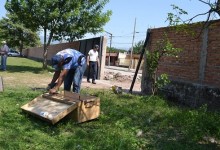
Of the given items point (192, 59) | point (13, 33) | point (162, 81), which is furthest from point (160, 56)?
point (13, 33)

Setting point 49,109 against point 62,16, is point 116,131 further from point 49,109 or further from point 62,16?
point 62,16

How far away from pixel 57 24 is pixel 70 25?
79 cm

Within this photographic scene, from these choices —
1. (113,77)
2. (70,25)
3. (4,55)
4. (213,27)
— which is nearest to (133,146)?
(213,27)

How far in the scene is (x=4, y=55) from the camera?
61.6ft

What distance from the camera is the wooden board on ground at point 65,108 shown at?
6531 mm

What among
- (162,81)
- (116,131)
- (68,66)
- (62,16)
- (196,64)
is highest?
(62,16)

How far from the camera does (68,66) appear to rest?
7.61 meters

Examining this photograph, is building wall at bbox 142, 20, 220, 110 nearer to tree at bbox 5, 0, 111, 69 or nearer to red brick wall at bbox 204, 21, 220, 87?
red brick wall at bbox 204, 21, 220, 87

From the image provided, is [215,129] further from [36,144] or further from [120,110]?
A: [36,144]

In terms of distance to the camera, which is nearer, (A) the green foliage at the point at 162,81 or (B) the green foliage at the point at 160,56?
(A) the green foliage at the point at 162,81

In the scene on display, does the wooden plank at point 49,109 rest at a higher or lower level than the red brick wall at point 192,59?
lower

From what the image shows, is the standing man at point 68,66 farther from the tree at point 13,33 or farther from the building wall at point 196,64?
the tree at point 13,33

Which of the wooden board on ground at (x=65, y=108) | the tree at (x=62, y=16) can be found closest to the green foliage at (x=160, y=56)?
the wooden board on ground at (x=65, y=108)

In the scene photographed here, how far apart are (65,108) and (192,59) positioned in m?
4.75
